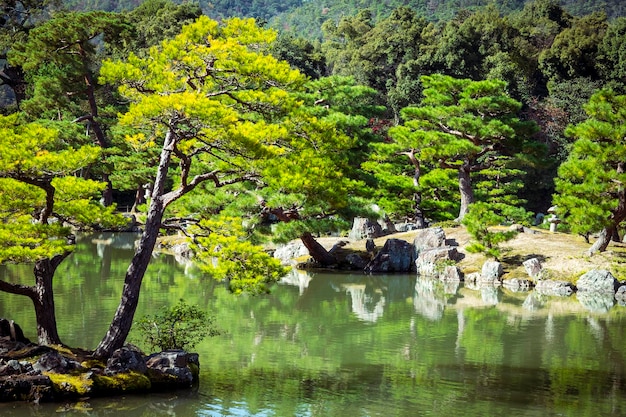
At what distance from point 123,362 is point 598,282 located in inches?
541

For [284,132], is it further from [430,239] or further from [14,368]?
[430,239]

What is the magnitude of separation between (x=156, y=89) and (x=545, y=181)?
27.1 metres

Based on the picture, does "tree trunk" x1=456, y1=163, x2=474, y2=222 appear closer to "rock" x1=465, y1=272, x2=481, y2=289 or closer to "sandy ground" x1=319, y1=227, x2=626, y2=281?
"sandy ground" x1=319, y1=227, x2=626, y2=281

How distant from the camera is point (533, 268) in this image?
20.2 m

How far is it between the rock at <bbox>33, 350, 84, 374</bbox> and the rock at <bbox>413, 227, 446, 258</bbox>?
14870mm

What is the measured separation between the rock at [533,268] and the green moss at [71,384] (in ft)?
46.9

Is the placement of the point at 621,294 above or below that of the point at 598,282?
below

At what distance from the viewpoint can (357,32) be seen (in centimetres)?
5412

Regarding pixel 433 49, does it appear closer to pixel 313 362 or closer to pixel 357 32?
pixel 357 32

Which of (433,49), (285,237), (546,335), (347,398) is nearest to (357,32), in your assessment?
(433,49)

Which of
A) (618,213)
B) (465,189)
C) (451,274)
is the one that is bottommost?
(451,274)

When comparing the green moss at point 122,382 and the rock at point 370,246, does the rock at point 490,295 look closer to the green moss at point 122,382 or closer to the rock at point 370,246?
the rock at point 370,246

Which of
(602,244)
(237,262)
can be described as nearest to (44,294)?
(237,262)

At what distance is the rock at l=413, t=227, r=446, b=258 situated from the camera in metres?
22.2
